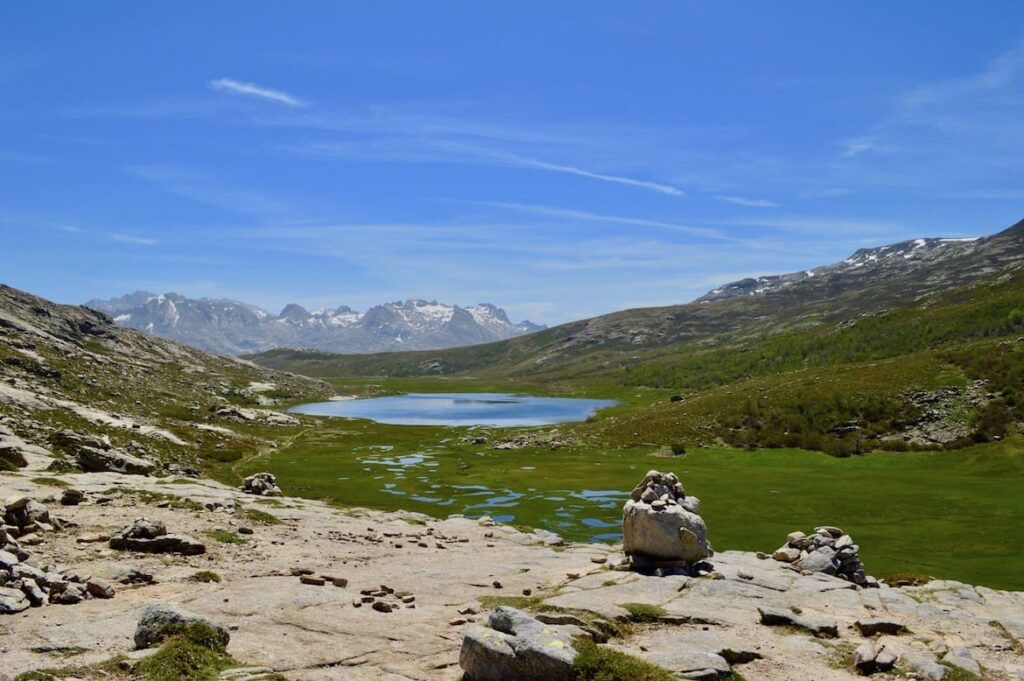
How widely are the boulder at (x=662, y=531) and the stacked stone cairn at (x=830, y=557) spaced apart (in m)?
6.04

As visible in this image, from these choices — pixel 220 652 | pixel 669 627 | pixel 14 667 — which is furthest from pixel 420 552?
pixel 14 667

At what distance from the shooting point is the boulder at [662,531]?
115 feet

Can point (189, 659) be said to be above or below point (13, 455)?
below

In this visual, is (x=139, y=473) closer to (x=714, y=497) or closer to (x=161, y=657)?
(x=161, y=657)

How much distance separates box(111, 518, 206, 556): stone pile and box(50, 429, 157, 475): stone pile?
99.9 feet

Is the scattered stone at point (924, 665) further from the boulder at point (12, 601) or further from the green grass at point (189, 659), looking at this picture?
the boulder at point (12, 601)

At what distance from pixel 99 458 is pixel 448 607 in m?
47.2

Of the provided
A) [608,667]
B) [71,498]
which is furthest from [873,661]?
[71,498]

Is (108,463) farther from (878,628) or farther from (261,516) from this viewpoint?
(878,628)

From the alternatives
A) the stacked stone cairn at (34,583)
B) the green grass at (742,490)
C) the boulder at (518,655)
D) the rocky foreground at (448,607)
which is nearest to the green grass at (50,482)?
the rocky foreground at (448,607)

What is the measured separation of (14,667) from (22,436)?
2438 inches

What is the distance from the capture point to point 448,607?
27359 millimetres

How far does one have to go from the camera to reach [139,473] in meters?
60.8

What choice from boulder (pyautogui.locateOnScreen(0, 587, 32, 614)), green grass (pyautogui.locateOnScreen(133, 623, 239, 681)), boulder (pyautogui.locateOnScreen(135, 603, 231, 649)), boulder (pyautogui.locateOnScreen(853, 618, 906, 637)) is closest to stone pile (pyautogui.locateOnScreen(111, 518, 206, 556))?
boulder (pyautogui.locateOnScreen(0, 587, 32, 614))
